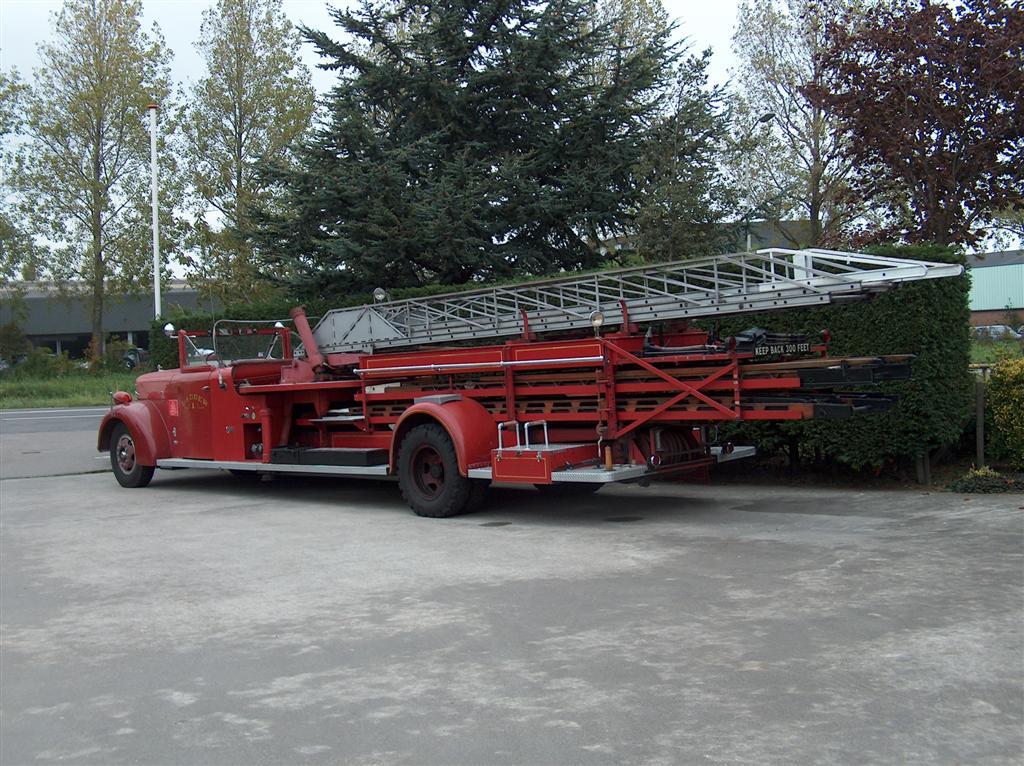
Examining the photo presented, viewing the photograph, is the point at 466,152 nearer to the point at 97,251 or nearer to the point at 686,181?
the point at 686,181

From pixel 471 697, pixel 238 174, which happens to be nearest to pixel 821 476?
pixel 471 697

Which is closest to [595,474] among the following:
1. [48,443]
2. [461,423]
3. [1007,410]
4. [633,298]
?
[461,423]

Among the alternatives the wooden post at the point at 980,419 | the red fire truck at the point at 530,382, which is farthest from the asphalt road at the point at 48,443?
the wooden post at the point at 980,419

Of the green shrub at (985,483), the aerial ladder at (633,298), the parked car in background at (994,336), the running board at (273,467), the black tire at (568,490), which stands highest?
the parked car in background at (994,336)

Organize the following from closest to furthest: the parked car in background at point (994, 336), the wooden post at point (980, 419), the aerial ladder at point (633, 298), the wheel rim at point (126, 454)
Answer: the aerial ladder at point (633, 298)
the wooden post at point (980, 419)
the wheel rim at point (126, 454)
the parked car in background at point (994, 336)

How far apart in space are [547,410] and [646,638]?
172 inches

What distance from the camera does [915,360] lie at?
406 inches

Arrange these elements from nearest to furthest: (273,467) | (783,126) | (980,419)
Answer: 1. (980,419)
2. (273,467)
3. (783,126)

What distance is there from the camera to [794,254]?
8484 mm

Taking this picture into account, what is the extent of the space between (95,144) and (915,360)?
3962 cm

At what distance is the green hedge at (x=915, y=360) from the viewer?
34.1 feet

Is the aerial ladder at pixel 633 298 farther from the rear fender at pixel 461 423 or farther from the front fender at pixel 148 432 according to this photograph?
the front fender at pixel 148 432

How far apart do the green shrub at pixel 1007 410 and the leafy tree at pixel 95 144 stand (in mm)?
34712

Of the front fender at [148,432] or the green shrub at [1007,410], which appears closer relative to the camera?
the green shrub at [1007,410]
